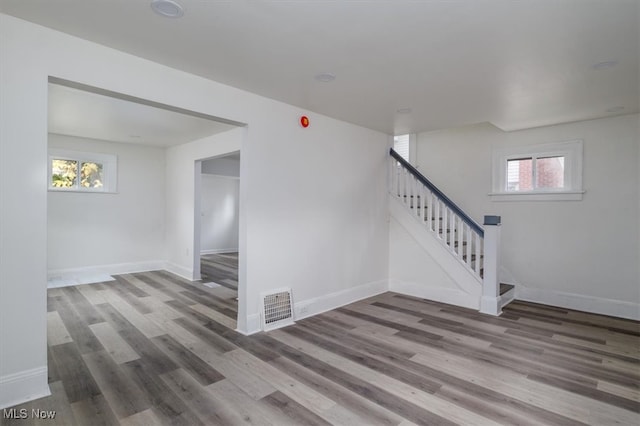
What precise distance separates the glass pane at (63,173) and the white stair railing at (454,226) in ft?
18.7

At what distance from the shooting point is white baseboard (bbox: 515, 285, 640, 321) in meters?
4.08

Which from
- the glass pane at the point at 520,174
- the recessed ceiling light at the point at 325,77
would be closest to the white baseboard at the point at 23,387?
the recessed ceiling light at the point at 325,77

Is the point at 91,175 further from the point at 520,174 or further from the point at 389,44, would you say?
the point at 520,174

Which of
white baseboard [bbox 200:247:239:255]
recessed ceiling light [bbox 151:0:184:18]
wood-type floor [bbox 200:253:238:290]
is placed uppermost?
recessed ceiling light [bbox 151:0:184:18]

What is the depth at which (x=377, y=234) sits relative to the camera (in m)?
5.10

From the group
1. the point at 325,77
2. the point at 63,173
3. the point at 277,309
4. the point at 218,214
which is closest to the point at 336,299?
the point at 277,309

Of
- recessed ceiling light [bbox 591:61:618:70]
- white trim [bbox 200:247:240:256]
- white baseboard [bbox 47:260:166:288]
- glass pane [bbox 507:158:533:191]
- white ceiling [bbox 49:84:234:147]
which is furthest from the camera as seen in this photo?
white trim [bbox 200:247:240:256]

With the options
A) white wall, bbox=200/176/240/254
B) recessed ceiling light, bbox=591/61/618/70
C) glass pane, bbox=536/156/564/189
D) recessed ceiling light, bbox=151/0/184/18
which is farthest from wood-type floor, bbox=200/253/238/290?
recessed ceiling light, bbox=591/61/618/70

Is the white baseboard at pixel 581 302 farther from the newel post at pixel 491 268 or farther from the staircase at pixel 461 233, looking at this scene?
the newel post at pixel 491 268

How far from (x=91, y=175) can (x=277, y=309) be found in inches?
192

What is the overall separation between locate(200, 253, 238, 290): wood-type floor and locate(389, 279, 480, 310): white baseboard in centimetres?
269

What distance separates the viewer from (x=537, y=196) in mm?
4711

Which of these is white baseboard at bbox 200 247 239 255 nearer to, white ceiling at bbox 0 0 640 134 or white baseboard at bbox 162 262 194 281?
white baseboard at bbox 162 262 194 281

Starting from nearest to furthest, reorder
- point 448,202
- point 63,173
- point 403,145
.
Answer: point 448,202, point 63,173, point 403,145
